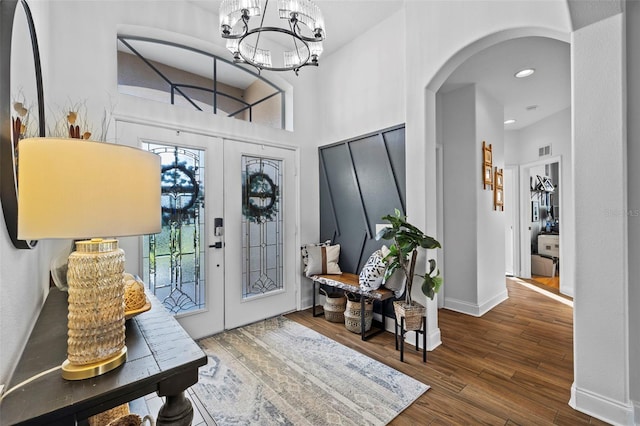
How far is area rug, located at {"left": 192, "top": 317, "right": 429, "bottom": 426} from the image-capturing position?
1926 mm

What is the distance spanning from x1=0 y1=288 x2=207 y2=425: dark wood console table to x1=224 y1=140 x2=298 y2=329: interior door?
78.2 inches

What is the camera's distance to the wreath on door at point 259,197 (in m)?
3.42

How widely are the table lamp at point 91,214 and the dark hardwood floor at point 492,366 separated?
5.90ft

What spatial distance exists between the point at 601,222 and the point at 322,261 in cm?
259

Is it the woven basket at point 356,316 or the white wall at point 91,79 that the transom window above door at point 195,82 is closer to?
the white wall at point 91,79

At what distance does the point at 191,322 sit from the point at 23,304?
1.99 metres

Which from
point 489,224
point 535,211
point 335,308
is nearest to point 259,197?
point 335,308

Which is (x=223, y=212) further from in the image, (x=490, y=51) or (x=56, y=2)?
(x=490, y=51)

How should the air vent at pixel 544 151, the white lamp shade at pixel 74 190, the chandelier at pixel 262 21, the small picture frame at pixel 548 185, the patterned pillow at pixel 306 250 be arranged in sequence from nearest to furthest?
the white lamp shade at pixel 74 190 < the chandelier at pixel 262 21 < the patterned pillow at pixel 306 250 < the air vent at pixel 544 151 < the small picture frame at pixel 548 185

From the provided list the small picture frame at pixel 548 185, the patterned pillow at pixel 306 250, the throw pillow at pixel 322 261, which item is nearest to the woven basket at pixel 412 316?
the throw pillow at pixel 322 261

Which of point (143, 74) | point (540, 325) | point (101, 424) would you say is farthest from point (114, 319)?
point (540, 325)

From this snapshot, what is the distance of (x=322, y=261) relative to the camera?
3.65 meters

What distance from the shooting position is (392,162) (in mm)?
3227

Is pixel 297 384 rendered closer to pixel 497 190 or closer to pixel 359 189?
pixel 359 189
